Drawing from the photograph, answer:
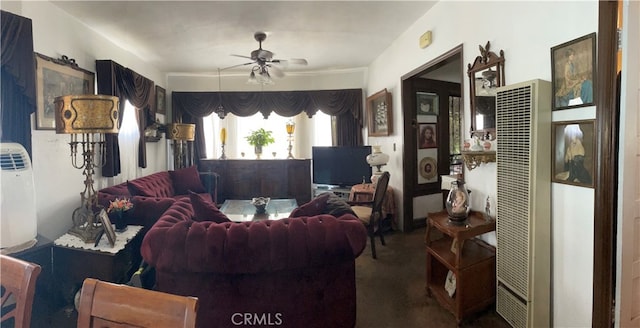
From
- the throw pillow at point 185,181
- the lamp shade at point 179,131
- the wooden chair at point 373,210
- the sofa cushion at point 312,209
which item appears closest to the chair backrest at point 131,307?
the sofa cushion at point 312,209

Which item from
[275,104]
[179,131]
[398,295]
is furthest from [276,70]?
[398,295]

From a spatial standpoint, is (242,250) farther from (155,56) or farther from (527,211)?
(155,56)

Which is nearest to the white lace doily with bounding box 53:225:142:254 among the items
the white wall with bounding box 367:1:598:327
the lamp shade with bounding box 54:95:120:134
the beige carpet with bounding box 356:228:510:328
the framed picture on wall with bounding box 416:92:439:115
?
the lamp shade with bounding box 54:95:120:134

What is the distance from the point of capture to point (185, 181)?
448 centimetres

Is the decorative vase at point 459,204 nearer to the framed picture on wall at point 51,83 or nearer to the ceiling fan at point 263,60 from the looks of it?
the ceiling fan at point 263,60

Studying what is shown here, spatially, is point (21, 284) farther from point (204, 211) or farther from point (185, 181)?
point (185, 181)

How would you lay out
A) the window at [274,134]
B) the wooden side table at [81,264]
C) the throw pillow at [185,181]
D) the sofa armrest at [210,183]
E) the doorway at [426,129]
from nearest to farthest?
1. the wooden side table at [81,264]
2. the doorway at [426,129]
3. the throw pillow at [185,181]
4. the sofa armrest at [210,183]
5. the window at [274,134]

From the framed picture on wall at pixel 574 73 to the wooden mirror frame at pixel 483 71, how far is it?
1.32 feet

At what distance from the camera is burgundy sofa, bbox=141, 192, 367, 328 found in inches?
63.3

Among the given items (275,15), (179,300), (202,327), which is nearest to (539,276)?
(179,300)

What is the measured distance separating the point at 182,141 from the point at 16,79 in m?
2.88

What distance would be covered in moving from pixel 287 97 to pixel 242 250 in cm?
412

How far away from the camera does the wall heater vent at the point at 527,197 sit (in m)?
1.61

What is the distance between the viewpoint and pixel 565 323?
1.62 meters
